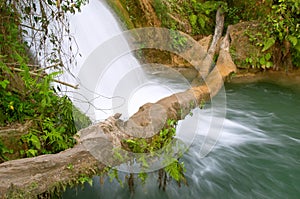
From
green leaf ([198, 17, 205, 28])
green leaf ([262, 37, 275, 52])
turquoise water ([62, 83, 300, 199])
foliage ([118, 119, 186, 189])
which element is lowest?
turquoise water ([62, 83, 300, 199])

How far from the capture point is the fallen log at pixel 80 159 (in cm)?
217

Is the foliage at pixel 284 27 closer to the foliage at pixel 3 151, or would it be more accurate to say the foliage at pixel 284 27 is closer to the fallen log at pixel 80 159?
the fallen log at pixel 80 159

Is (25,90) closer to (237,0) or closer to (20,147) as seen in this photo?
(20,147)

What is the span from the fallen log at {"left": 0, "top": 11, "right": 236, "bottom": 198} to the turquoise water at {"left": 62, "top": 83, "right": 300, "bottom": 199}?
0.55 m

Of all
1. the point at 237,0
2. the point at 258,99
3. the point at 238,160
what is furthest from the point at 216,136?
the point at 237,0

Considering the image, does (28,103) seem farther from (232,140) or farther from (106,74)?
(232,140)

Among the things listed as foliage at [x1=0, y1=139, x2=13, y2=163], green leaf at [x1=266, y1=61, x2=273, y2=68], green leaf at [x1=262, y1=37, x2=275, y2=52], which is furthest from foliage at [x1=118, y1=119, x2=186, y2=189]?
green leaf at [x1=266, y1=61, x2=273, y2=68]

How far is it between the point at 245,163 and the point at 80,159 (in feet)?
8.95

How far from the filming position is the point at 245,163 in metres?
4.21

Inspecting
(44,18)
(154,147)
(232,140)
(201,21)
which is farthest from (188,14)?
(154,147)

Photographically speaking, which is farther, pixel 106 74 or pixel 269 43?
pixel 269 43

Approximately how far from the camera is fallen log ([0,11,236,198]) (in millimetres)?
2172

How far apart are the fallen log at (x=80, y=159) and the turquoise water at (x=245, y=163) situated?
55cm

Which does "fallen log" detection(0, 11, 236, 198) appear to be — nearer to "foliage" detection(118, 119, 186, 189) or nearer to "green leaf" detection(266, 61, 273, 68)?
"foliage" detection(118, 119, 186, 189)
